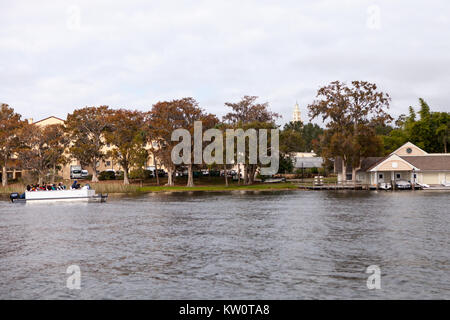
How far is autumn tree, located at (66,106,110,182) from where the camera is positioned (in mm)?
110500

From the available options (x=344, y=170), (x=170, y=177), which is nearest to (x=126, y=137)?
(x=170, y=177)

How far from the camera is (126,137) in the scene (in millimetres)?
109625

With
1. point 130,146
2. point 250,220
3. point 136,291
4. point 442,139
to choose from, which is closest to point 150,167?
point 130,146

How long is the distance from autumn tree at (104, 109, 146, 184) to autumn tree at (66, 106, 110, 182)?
1793mm

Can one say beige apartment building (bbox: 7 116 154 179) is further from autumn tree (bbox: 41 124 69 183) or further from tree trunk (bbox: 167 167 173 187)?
tree trunk (bbox: 167 167 173 187)

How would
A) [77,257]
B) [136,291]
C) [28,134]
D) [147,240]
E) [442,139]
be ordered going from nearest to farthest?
1. [136,291]
2. [77,257]
3. [147,240]
4. [28,134]
5. [442,139]

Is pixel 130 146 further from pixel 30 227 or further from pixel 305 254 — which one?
pixel 305 254

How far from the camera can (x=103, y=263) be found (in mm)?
28344

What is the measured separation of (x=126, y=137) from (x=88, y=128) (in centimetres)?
970

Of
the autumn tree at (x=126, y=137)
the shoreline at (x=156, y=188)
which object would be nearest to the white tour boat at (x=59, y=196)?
the shoreline at (x=156, y=188)

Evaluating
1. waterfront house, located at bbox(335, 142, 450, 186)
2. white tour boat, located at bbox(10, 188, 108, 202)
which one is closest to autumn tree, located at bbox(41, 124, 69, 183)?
white tour boat, located at bbox(10, 188, 108, 202)

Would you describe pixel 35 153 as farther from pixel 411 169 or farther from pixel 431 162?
pixel 431 162

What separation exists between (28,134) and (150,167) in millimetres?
36165

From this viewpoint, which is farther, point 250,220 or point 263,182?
point 263,182
